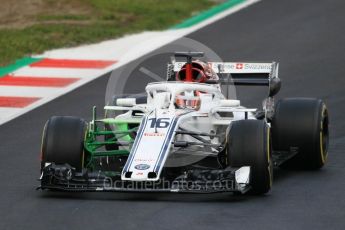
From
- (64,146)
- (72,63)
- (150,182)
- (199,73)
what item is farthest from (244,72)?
(72,63)

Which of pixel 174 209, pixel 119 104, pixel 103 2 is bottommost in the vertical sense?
pixel 174 209

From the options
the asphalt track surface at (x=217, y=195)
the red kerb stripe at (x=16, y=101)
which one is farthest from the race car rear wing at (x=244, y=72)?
the red kerb stripe at (x=16, y=101)

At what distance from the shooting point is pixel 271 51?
21.5m

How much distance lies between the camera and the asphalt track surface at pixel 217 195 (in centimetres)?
1123

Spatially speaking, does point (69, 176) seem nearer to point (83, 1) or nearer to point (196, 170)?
point (196, 170)

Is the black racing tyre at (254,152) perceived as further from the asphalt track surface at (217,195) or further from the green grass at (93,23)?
the green grass at (93,23)

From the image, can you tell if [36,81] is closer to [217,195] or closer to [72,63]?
[72,63]

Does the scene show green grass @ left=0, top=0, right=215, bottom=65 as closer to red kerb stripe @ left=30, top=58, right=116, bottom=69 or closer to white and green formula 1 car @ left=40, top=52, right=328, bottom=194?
red kerb stripe @ left=30, top=58, right=116, bottom=69

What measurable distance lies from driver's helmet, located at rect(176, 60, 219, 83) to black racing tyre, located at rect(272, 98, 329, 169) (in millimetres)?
884

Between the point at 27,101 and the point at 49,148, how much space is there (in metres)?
5.79

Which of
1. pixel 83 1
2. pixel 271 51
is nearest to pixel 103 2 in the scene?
pixel 83 1

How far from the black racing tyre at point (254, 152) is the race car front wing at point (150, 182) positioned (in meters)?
0.10

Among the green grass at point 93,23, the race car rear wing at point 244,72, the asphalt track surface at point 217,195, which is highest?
the green grass at point 93,23

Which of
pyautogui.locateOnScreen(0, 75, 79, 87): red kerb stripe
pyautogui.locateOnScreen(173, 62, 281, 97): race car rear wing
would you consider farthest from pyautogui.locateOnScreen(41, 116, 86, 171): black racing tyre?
pyautogui.locateOnScreen(0, 75, 79, 87): red kerb stripe
